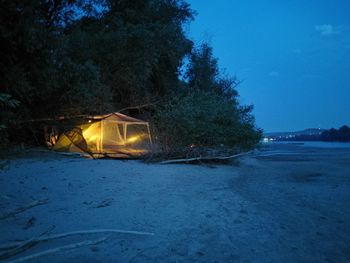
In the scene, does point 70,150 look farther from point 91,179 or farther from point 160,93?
point 160,93

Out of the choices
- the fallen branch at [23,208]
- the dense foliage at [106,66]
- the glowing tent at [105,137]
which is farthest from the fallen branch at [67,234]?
the glowing tent at [105,137]

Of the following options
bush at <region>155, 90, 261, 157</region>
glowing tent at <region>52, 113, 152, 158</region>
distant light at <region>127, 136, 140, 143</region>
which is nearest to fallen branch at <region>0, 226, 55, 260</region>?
bush at <region>155, 90, 261, 157</region>

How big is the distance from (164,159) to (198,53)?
55.8 feet

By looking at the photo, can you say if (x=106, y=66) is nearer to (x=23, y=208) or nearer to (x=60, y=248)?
(x=23, y=208)

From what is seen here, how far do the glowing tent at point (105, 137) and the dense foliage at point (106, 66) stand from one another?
2.62ft

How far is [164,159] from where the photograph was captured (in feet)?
39.6

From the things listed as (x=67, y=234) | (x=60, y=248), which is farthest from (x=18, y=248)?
(x=67, y=234)

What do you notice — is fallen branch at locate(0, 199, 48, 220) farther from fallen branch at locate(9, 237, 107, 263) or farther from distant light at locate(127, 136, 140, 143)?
distant light at locate(127, 136, 140, 143)

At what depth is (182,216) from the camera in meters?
4.74

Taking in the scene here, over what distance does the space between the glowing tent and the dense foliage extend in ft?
2.62

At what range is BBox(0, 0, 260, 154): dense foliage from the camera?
20.3 feet

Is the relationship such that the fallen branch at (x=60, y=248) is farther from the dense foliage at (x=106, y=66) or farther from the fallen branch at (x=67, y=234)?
the dense foliage at (x=106, y=66)

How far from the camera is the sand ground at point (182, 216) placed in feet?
11.2

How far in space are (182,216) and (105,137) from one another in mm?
10650
